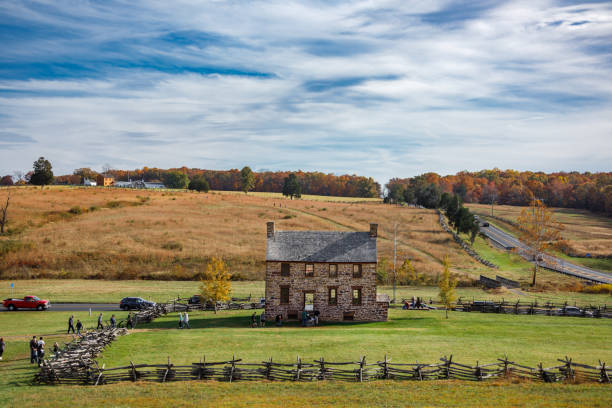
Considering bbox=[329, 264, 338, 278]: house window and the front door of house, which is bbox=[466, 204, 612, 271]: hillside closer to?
bbox=[329, 264, 338, 278]: house window

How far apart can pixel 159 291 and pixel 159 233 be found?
98.1 feet

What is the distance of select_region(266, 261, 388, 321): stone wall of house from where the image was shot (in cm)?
4916

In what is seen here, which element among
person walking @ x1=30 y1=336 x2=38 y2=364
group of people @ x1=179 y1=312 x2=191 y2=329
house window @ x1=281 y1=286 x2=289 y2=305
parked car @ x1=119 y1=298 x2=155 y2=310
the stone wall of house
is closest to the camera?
person walking @ x1=30 y1=336 x2=38 y2=364

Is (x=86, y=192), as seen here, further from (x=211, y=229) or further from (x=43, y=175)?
(x=211, y=229)

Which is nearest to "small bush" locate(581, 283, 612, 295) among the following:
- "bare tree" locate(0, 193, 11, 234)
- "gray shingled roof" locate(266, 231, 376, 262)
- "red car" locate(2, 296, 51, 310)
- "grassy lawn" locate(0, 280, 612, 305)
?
"grassy lawn" locate(0, 280, 612, 305)

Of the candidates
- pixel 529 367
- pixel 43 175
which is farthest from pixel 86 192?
pixel 529 367

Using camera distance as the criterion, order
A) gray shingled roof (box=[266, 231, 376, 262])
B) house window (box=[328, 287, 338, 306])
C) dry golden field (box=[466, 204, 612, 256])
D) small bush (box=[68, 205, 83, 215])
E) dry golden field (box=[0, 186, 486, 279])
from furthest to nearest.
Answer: dry golden field (box=[466, 204, 612, 256])
small bush (box=[68, 205, 83, 215])
dry golden field (box=[0, 186, 486, 279])
gray shingled roof (box=[266, 231, 376, 262])
house window (box=[328, 287, 338, 306])

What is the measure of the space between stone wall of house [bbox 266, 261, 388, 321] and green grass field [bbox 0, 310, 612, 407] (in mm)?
1914

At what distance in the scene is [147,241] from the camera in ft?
288

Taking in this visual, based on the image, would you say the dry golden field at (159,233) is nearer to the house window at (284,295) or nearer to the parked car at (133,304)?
the parked car at (133,304)

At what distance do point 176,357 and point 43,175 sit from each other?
4722 inches

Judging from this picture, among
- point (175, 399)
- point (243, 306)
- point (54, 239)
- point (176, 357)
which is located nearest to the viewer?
point (175, 399)

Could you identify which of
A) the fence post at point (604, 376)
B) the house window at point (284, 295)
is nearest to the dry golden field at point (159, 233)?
the house window at point (284, 295)

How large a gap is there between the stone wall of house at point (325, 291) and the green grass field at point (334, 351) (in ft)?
6.28
